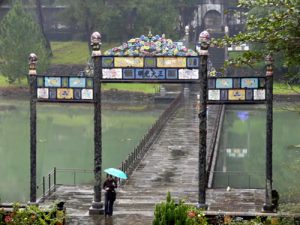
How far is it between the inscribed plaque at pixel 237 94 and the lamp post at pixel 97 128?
138 inches

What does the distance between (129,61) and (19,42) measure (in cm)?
4301

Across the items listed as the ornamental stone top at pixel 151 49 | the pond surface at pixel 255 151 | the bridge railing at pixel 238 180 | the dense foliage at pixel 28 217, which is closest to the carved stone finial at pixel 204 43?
the ornamental stone top at pixel 151 49

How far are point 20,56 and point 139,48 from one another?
142ft

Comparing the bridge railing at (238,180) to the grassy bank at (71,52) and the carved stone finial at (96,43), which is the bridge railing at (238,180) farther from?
the grassy bank at (71,52)

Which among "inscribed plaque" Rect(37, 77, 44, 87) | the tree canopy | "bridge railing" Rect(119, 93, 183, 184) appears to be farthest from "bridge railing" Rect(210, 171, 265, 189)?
the tree canopy

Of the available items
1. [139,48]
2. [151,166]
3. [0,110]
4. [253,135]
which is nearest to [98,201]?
[139,48]

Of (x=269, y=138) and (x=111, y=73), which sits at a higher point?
(x=111, y=73)

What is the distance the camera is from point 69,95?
18891mm

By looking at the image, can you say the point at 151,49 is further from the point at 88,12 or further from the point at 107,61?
the point at 88,12

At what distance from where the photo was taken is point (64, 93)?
62.0ft

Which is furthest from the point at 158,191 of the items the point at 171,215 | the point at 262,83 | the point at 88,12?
the point at 88,12

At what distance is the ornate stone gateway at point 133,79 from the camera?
60.3ft

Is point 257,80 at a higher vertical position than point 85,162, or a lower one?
higher

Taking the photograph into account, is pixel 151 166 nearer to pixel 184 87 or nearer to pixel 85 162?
pixel 85 162
